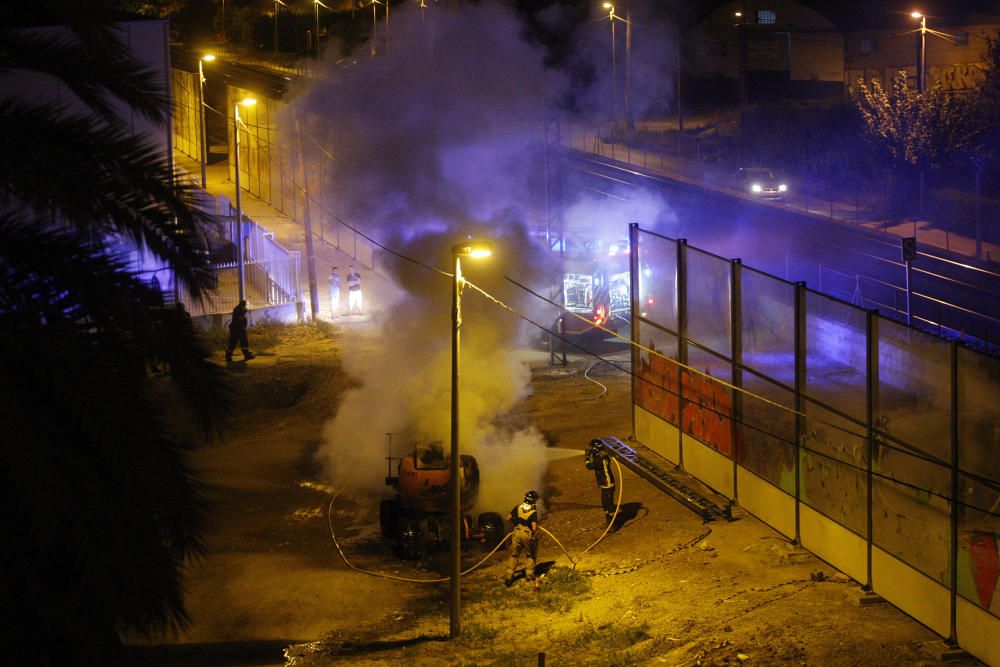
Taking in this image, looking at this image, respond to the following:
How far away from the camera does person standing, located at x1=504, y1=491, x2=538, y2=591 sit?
12750 millimetres

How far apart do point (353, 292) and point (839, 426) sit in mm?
19540

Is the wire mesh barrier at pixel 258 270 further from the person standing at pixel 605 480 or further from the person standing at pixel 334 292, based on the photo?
the person standing at pixel 605 480

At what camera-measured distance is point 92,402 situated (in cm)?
596

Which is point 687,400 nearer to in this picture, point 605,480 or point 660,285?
point 660,285

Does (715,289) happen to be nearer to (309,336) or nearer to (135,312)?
(135,312)

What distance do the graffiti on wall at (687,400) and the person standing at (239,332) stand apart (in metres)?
9.85

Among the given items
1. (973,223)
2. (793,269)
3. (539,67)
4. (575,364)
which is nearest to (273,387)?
(575,364)

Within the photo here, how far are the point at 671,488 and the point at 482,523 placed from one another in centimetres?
290

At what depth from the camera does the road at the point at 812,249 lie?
86.1 feet

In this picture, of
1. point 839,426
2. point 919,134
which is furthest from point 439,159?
point 839,426

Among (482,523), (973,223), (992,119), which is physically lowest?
(482,523)

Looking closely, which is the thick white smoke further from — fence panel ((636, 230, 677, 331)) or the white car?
the white car

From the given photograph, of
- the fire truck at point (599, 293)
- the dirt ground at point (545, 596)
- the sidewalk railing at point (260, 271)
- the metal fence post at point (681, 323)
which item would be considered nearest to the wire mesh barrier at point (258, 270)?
the sidewalk railing at point (260, 271)

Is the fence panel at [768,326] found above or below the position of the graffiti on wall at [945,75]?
below
